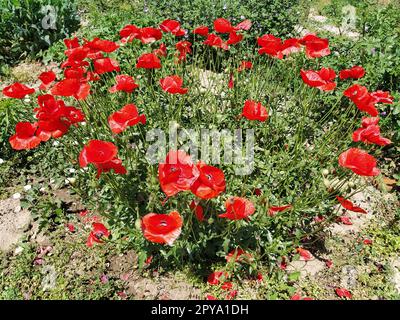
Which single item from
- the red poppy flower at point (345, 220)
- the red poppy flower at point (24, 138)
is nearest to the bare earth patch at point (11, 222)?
the red poppy flower at point (24, 138)

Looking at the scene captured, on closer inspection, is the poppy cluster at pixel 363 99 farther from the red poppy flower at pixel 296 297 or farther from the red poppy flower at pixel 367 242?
the red poppy flower at pixel 296 297

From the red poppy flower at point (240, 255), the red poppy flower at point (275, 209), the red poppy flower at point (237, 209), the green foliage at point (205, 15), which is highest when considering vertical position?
the red poppy flower at point (237, 209)

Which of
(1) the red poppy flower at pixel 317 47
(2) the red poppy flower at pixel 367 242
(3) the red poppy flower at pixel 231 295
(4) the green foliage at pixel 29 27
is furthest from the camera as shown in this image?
(4) the green foliage at pixel 29 27

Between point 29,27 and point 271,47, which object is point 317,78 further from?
point 29,27

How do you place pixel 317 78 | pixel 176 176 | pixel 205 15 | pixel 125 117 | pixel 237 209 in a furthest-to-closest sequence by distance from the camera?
pixel 205 15, pixel 317 78, pixel 125 117, pixel 237 209, pixel 176 176

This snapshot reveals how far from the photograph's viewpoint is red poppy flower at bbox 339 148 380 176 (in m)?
1.86

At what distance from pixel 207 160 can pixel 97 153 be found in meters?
1.01

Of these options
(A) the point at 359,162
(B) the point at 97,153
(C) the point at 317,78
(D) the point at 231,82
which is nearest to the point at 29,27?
(D) the point at 231,82

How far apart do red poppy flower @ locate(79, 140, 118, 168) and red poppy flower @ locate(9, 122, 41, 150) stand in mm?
485

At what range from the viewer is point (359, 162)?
1890 millimetres

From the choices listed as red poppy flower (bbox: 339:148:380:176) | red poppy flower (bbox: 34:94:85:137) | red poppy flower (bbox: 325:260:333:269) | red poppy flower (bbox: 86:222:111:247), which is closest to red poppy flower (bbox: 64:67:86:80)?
red poppy flower (bbox: 34:94:85:137)

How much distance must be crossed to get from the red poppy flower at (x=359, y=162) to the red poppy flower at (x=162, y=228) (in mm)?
896

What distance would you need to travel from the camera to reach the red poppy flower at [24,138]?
2.17m

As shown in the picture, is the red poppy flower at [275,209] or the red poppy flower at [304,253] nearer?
the red poppy flower at [275,209]
